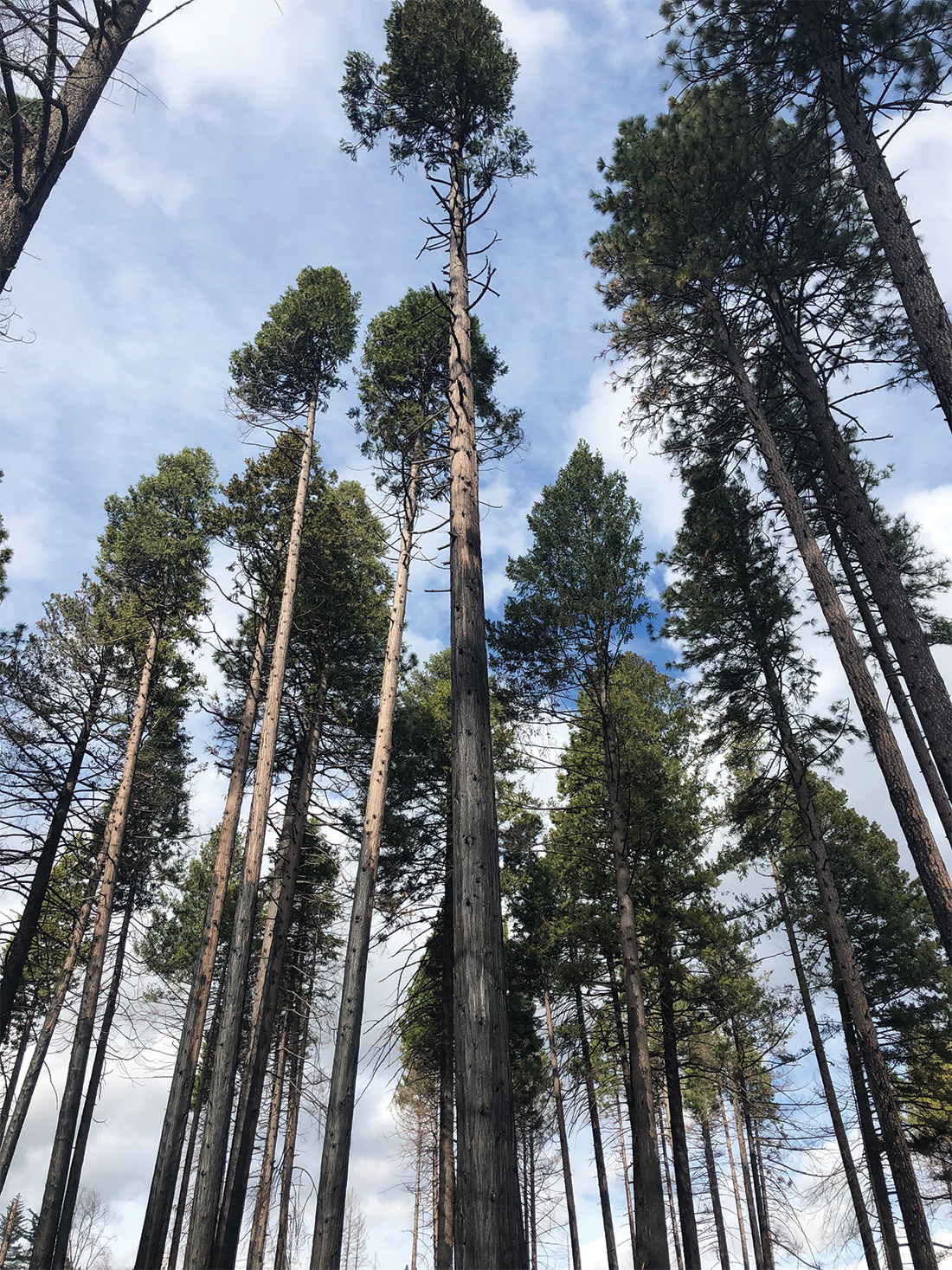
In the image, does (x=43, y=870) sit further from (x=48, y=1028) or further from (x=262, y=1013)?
(x=262, y=1013)

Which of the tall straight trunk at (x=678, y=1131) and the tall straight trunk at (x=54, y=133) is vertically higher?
the tall straight trunk at (x=54, y=133)

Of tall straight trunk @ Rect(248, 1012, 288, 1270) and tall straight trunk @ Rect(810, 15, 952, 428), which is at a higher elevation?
tall straight trunk @ Rect(810, 15, 952, 428)

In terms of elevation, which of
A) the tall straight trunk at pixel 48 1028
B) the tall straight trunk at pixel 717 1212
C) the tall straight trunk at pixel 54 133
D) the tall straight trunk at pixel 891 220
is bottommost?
the tall straight trunk at pixel 717 1212

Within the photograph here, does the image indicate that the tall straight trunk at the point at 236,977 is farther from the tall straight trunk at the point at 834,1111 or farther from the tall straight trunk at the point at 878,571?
the tall straight trunk at the point at 834,1111

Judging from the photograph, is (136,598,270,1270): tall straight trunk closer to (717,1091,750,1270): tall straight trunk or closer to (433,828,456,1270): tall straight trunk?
(433,828,456,1270): tall straight trunk

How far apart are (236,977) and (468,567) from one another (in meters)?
6.89

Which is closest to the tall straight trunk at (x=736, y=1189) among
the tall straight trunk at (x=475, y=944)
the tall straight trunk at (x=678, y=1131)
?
the tall straight trunk at (x=678, y=1131)

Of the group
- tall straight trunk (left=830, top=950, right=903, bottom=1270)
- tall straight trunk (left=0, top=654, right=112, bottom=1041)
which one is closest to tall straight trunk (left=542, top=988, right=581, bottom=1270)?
tall straight trunk (left=830, top=950, right=903, bottom=1270)

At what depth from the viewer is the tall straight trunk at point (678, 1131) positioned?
10.7 meters

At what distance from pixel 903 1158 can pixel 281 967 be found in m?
9.62

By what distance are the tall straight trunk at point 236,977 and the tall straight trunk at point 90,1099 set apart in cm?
579

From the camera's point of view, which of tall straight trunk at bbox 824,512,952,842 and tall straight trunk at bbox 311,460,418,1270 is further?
tall straight trunk at bbox 824,512,952,842

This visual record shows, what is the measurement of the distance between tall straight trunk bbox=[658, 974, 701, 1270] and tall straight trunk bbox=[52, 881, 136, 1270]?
34.1 feet

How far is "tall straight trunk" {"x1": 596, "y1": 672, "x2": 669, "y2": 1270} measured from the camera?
8.16 metres
